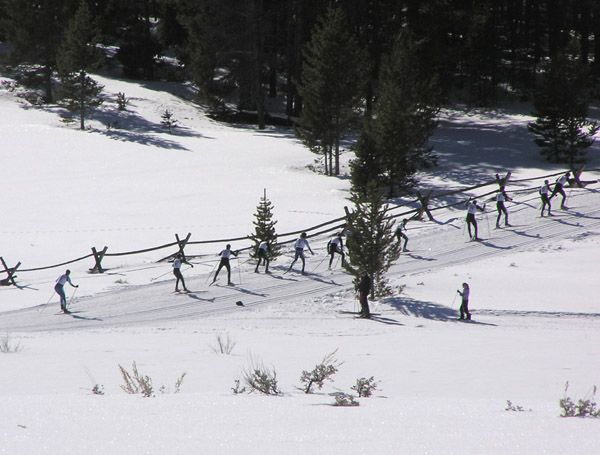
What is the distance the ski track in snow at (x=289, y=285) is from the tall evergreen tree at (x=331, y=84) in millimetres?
11852

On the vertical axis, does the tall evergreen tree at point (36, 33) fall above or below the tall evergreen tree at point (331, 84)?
above

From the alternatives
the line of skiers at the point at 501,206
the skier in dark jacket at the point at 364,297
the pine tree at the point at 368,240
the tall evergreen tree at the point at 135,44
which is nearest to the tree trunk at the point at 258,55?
the tall evergreen tree at the point at 135,44

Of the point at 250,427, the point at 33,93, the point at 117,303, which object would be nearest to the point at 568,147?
the point at 117,303

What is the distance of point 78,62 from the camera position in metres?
50.8

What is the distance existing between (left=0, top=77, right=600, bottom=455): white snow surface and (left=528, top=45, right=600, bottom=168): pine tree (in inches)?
86.1

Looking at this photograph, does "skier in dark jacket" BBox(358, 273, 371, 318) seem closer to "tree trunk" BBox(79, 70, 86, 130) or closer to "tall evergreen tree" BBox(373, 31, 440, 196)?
"tall evergreen tree" BBox(373, 31, 440, 196)

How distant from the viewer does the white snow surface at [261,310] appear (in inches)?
243

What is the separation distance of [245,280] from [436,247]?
8.40m

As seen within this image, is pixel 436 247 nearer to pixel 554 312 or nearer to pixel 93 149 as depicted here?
pixel 554 312

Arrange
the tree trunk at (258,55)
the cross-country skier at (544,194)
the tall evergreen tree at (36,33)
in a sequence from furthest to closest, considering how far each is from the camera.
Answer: the tree trunk at (258,55), the tall evergreen tree at (36,33), the cross-country skier at (544,194)

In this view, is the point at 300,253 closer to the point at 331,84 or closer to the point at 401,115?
the point at 401,115

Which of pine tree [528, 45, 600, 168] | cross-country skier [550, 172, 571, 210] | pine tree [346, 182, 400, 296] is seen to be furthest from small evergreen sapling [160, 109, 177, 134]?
pine tree [346, 182, 400, 296]

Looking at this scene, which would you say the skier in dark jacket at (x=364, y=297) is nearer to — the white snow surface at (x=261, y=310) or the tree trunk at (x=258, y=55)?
the white snow surface at (x=261, y=310)

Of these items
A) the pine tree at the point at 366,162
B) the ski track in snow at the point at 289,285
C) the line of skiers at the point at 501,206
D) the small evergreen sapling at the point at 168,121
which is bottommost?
the ski track in snow at the point at 289,285
